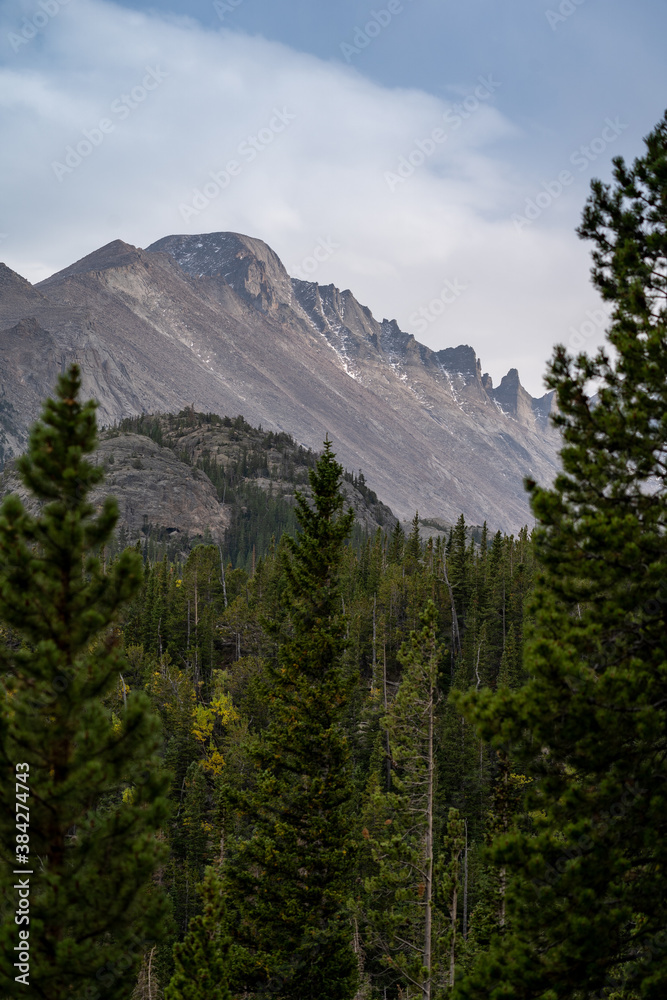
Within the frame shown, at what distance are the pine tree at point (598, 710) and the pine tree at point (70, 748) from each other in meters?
3.95

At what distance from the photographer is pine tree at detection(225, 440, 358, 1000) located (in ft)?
51.9

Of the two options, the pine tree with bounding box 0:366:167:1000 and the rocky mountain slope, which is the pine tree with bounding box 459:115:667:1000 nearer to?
the pine tree with bounding box 0:366:167:1000

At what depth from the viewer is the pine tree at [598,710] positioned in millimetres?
7914

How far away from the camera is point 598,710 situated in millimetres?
7965

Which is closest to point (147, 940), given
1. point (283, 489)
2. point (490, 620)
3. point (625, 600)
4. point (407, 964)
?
point (625, 600)

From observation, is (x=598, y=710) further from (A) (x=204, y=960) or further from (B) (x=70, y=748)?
(A) (x=204, y=960)

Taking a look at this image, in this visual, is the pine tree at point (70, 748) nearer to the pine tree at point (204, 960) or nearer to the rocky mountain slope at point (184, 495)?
the pine tree at point (204, 960)

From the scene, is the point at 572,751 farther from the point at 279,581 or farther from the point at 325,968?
the point at 279,581

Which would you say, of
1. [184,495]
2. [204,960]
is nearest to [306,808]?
[204,960]

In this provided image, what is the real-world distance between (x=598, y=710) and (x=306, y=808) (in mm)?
10532

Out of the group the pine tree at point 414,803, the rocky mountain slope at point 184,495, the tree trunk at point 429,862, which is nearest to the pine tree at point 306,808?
the pine tree at point 414,803

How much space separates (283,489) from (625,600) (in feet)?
601

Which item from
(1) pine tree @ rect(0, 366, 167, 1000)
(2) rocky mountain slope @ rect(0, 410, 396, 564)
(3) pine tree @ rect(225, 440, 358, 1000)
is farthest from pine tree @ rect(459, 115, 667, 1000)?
(2) rocky mountain slope @ rect(0, 410, 396, 564)

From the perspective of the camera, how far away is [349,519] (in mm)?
18562
